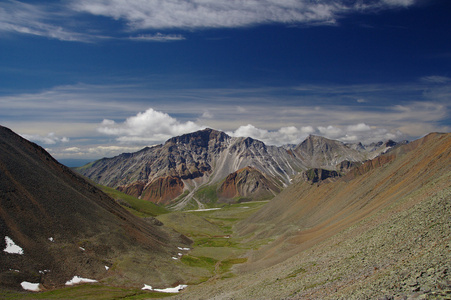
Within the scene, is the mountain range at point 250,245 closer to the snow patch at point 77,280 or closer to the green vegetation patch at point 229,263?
the snow patch at point 77,280

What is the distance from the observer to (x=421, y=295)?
19.7 m

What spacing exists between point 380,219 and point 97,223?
85566 millimetres

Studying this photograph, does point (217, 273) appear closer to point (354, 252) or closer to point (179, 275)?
point (179, 275)

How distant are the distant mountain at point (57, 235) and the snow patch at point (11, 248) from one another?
19cm

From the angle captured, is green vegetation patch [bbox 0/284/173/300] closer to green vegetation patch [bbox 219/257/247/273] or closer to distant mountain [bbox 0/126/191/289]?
distant mountain [bbox 0/126/191/289]

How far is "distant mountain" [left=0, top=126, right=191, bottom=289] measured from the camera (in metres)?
64.5

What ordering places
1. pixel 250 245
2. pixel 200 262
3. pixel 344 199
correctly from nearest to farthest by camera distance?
pixel 200 262, pixel 344 199, pixel 250 245

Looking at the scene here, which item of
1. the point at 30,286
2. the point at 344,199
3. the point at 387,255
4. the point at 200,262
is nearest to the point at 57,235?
the point at 30,286

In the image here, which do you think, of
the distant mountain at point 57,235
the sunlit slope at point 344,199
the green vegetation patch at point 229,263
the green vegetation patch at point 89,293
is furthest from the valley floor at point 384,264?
the green vegetation patch at point 229,263

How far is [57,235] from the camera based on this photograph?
250 feet

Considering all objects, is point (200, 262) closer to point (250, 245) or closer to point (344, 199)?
point (250, 245)

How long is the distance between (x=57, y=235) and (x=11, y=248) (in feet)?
41.8

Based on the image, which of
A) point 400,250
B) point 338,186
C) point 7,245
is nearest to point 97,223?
point 7,245

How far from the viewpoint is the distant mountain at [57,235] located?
64.5 metres
